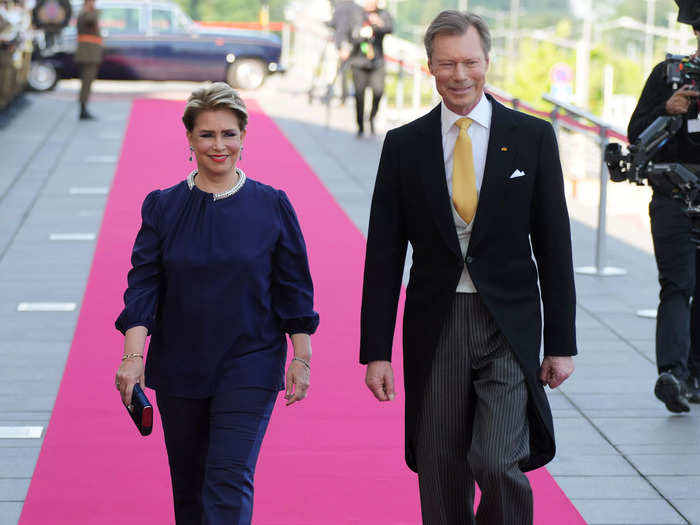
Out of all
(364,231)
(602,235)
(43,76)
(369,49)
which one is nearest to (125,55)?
(43,76)

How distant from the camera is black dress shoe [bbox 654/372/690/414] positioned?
6.72m

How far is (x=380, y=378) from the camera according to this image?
4316 millimetres

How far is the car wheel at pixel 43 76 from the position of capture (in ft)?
86.9

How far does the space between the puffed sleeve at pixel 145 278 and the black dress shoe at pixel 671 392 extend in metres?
3.19

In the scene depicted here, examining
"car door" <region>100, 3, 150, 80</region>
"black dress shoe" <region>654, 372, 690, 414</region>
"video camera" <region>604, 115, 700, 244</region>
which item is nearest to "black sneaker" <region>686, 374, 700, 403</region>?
"black dress shoe" <region>654, 372, 690, 414</region>

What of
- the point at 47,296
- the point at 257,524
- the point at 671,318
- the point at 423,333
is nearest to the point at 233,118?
the point at 423,333

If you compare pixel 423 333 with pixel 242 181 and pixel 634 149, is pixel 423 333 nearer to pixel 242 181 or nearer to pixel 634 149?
pixel 242 181

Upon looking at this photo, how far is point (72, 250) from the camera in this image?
38.8 feet

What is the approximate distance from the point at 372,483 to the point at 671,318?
6.26ft

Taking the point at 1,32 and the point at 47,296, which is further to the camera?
the point at 1,32

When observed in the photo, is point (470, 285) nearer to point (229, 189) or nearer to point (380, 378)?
point (380, 378)

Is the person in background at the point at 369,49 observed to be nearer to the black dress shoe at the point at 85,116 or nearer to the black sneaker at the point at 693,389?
the black dress shoe at the point at 85,116

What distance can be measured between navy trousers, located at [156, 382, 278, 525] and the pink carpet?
1.09 metres

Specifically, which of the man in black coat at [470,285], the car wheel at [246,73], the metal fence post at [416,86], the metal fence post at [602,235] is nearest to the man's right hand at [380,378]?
the man in black coat at [470,285]
